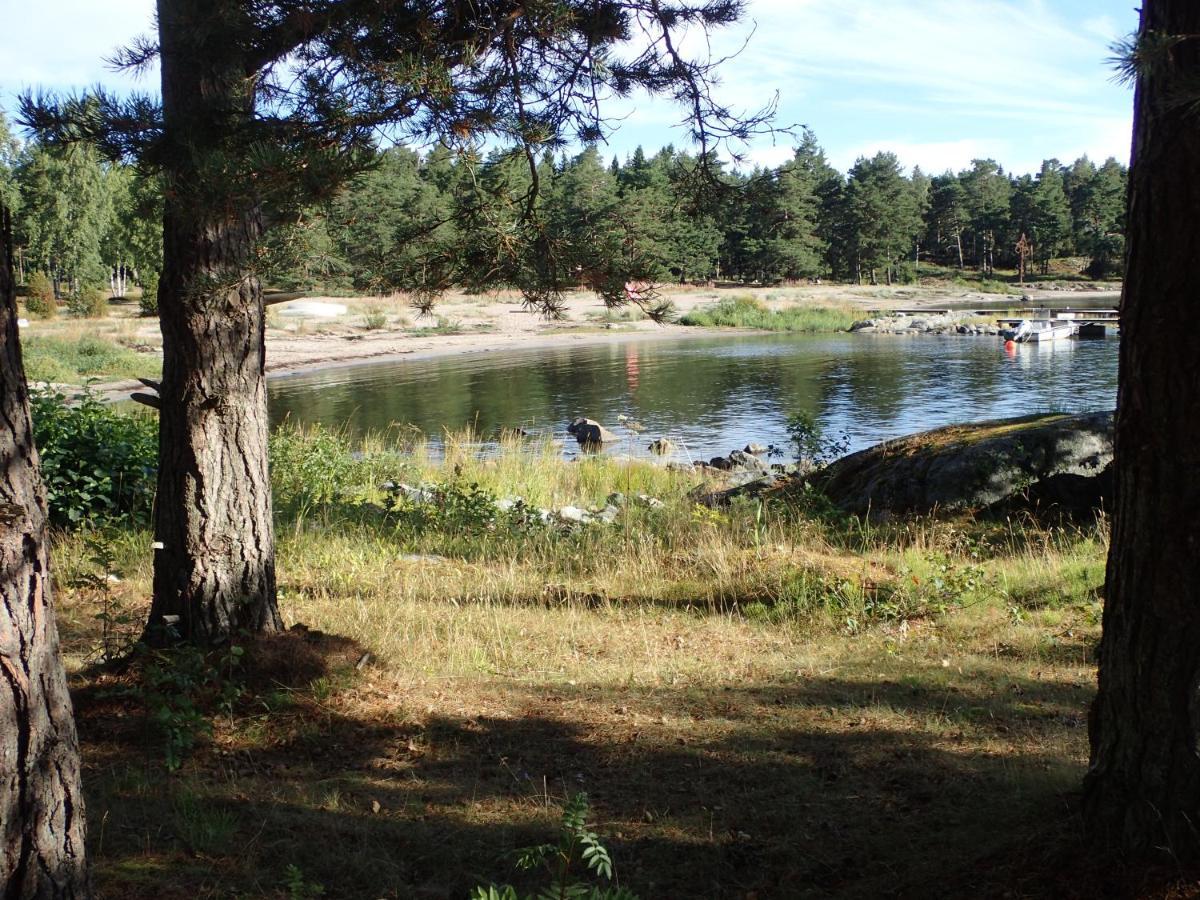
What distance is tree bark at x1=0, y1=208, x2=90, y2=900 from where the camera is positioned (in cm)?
229

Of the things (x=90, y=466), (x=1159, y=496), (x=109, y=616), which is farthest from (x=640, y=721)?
(x=90, y=466)

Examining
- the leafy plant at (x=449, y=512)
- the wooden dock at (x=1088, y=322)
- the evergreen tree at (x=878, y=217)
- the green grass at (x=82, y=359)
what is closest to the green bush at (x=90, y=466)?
the leafy plant at (x=449, y=512)

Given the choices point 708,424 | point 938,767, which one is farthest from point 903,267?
point 938,767

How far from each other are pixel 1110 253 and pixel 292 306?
72893mm

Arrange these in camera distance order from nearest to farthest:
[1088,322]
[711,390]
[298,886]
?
1. [298,886]
2. [711,390]
3. [1088,322]

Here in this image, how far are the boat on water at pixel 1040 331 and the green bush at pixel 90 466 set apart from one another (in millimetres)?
39861

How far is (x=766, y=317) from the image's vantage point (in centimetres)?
5541

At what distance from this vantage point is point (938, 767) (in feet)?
13.2

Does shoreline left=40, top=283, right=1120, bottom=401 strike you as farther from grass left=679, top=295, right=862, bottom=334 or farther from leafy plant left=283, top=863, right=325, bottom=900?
leafy plant left=283, top=863, right=325, bottom=900

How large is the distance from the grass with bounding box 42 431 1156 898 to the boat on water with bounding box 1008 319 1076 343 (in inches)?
1476

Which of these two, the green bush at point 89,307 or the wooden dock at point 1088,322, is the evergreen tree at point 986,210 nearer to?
the wooden dock at point 1088,322

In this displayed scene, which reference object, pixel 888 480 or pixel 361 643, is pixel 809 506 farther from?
pixel 361 643

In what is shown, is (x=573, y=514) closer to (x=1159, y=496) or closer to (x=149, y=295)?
(x=1159, y=496)

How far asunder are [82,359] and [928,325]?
1517 inches
